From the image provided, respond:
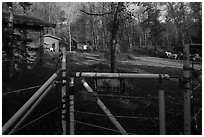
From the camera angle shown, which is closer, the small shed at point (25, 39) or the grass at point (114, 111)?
the grass at point (114, 111)

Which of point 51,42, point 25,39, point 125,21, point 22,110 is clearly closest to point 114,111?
point 22,110

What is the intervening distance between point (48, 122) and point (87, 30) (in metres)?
50.8

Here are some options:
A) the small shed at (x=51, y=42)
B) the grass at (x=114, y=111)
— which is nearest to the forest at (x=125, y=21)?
the small shed at (x=51, y=42)

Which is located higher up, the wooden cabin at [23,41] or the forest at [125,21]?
the forest at [125,21]

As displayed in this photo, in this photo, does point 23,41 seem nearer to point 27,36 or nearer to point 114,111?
point 27,36

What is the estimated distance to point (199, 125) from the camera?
5180 millimetres

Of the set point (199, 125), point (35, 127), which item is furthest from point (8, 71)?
point (199, 125)

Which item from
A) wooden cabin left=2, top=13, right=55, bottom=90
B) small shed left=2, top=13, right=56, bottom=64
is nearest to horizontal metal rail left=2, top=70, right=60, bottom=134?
wooden cabin left=2, top=13, right=55, bottom=90

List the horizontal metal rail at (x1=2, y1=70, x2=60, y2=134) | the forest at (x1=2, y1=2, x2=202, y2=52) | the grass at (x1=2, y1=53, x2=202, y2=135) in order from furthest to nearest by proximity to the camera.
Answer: the forest at (x1=2, y1=2, x2=202, y2=52), the grass at (x1=2, y1=53, x2=202, y2=135), the horizontal metal rail at (x1=2, y1=70, x2=60, y2=134)

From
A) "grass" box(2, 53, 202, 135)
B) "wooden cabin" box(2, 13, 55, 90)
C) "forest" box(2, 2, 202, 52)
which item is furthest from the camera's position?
"forest" box(2, 2, 202, 52)

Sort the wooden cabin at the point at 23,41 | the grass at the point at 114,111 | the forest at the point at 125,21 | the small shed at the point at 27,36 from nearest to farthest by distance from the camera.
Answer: the grass at the point at 114,111, the wooden cabin at the point at 23,41, the small shed at the point at 27,36, the forest at the point at 125,21

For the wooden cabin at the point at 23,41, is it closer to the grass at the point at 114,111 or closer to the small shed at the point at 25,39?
the small shed at the point at 25,39

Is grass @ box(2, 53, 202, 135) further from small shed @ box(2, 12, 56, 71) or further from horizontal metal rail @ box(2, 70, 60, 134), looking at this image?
small shed @ box(2, 12, 56, 71)

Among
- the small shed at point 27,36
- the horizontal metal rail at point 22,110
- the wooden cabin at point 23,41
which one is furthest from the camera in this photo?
the small shed at point 27,36
